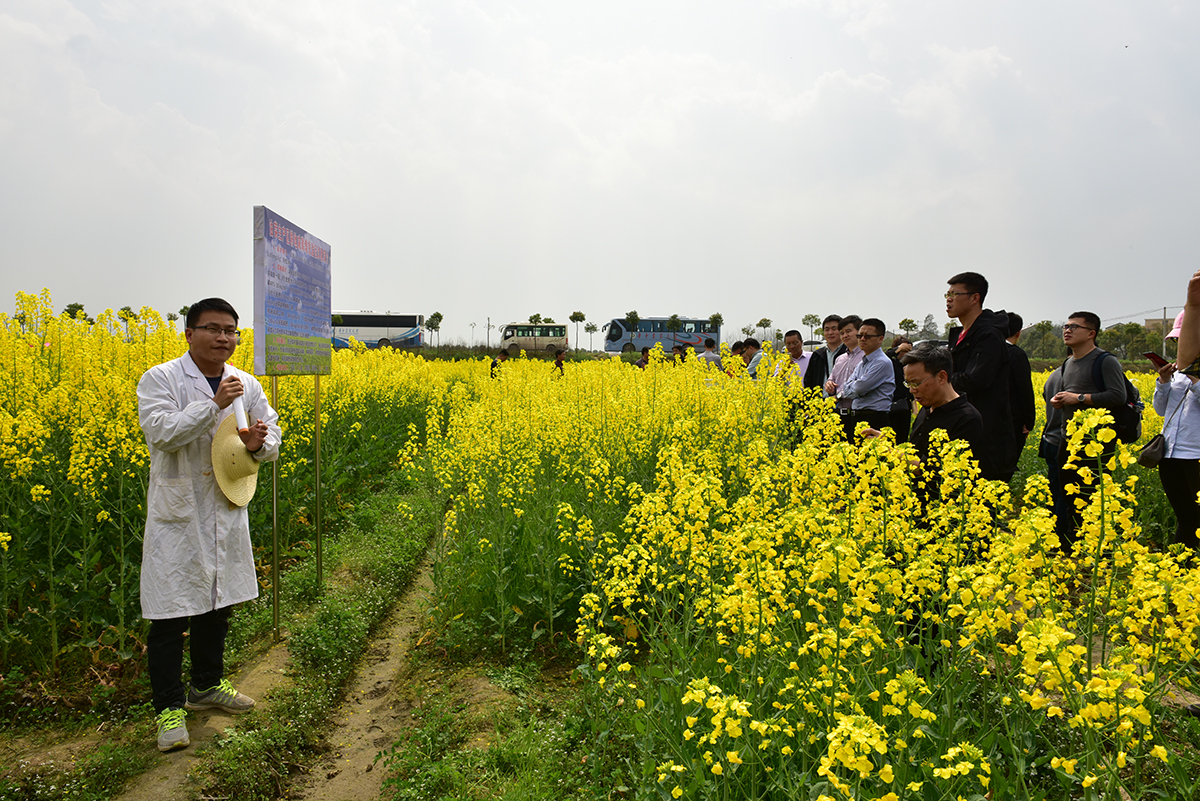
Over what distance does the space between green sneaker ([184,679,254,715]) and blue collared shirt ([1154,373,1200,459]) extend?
5715 millimetres

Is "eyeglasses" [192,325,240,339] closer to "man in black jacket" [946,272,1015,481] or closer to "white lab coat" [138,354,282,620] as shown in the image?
"white lab coat" [138,354,282,620]

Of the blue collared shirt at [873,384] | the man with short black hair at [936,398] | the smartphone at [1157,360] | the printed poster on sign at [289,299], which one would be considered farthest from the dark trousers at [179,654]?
the smartphone at [1157,360]

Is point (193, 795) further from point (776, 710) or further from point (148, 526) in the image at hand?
point (776, 710)

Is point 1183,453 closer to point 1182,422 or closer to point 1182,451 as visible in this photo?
point 1182,451

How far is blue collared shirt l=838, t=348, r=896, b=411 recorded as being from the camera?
20.3 feet

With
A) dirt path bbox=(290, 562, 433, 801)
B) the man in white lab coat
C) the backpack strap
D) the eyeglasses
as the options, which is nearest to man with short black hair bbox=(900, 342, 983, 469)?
the backpack strap

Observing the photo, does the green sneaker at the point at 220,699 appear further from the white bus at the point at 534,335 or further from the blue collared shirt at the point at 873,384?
the white bus at the point at 534,335

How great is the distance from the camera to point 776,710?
2.39 m

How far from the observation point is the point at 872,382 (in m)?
6.20

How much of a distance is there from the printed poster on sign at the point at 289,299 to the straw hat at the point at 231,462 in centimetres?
105

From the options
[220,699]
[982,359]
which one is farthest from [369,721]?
[982,359]

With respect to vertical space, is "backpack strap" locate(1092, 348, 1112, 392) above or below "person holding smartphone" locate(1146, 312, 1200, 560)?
above

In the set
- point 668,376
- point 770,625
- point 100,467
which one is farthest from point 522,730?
point 668,376

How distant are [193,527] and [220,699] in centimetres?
99
